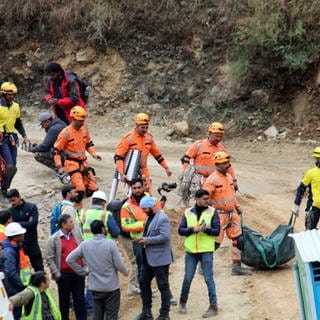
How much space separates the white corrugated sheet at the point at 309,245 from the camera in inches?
284

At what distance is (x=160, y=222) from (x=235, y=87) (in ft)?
38.4

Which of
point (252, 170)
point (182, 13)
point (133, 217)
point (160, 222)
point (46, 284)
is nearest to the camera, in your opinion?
point (46, 284)

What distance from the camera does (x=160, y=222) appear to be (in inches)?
372

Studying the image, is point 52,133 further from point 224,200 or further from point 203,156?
point 224,200

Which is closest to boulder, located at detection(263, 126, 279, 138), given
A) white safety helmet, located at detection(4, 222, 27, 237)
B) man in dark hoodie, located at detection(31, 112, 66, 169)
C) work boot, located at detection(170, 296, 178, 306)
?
man in dark hoodie, located at detection(31, 112, 66, 169)

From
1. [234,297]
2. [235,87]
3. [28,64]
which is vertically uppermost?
[28,64]

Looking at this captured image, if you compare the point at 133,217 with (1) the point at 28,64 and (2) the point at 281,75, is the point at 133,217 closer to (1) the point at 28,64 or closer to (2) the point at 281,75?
(2) the point at 281,75

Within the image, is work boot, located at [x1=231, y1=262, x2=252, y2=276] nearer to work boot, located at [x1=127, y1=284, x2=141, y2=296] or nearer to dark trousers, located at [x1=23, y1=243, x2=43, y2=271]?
work boot, located at [x1=127, y1=284, x2=141, y2=296]

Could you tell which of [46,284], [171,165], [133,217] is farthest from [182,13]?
[46,284]

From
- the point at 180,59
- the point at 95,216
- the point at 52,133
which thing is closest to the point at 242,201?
the point at 52,133

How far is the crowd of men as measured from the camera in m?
8.85

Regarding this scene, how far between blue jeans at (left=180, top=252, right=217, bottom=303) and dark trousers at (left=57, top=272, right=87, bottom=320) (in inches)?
51.3

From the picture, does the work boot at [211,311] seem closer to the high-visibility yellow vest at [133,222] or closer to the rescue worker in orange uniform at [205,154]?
the high-visibility yellow vest at [133,222]

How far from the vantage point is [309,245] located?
7.52 m
